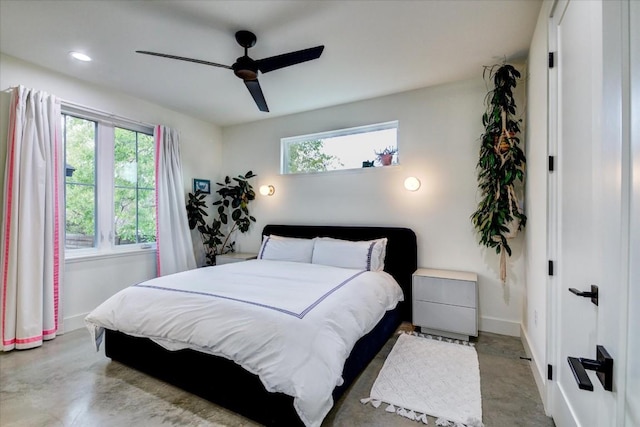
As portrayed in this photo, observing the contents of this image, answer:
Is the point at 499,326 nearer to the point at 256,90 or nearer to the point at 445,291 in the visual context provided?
the point at 445,291

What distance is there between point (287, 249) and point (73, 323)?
250 centimetres

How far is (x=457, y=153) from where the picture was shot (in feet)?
10.9

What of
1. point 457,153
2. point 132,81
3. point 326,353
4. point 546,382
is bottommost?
point 546,382

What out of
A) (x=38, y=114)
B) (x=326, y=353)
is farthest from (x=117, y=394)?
(x=38, y=114)

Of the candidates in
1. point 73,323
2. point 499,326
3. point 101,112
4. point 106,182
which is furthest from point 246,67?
point 499,326

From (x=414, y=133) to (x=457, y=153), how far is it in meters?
0.56

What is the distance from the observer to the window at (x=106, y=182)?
130 inches

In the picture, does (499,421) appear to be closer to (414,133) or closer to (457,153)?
(457,153)

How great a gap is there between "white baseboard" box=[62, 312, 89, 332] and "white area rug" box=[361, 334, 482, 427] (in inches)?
129

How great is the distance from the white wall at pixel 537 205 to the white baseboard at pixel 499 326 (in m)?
0.22

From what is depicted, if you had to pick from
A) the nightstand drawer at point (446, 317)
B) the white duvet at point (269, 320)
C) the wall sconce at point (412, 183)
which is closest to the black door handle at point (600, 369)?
the white duvet at point (269, 320)

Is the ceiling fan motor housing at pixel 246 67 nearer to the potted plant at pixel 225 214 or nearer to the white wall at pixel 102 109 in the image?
the white wall at pixel 102 109

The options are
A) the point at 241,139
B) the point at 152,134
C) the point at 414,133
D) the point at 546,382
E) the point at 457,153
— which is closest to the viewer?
the point at 546,382

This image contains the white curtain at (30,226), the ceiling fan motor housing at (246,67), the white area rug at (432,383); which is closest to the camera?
the white area rug at (432,383)
